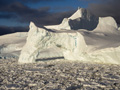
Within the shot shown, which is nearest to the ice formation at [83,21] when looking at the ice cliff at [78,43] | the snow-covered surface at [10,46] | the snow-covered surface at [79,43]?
the snow-covered surface at [10,46]

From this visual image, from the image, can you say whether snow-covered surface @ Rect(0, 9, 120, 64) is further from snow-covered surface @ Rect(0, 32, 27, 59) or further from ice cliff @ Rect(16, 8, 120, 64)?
snow-covered surface @ Rect(0, 32, 27, 59)

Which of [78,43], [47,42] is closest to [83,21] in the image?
[78,43]

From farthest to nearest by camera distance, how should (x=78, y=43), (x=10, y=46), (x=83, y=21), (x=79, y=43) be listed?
1. (x=83, y=21)
2. (x=10, y=46)
3. (x=78, y=43)
4. (x=79, y=43)

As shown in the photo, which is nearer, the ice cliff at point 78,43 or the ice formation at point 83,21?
the ice cliff at point 78,43

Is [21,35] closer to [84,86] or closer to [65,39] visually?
[65,39]

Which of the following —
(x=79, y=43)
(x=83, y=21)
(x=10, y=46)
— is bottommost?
(x=79, y=43)

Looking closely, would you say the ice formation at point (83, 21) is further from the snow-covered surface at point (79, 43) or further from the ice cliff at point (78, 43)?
the ice cliff at point (78, 43)

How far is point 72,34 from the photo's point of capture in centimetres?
1727

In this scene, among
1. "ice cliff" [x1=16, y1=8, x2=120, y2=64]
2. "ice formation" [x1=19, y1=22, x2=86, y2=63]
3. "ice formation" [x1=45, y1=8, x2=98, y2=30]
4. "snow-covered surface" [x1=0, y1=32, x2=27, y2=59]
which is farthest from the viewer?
"ice formation" [x1=45, y1=8, x2=98, y2=30]

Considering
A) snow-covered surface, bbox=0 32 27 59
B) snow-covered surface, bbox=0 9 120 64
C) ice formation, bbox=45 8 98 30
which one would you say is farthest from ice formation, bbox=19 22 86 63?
ice formation, bbox=45 8 98 30

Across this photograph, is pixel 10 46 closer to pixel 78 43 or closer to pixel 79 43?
pixel 78 43

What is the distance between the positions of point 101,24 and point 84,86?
13.7 metres

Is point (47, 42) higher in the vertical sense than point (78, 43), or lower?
higher

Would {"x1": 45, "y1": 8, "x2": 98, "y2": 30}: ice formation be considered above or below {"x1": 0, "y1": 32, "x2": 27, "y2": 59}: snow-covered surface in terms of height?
above
